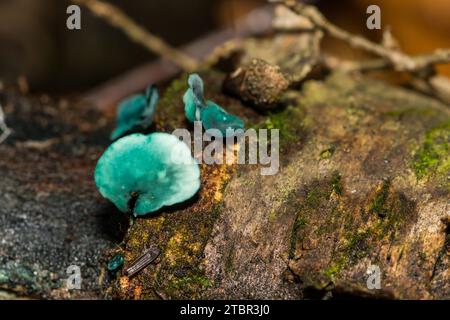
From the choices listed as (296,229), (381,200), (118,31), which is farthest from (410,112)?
(118,31)

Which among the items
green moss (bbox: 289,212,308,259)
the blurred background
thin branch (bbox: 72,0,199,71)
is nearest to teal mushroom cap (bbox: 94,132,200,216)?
green moss (bbox: 289,212,308,259)

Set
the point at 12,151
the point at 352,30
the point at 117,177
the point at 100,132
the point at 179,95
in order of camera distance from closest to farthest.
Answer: the point at 117,177 < the point at 179,95 < the point at 12,151 < the point at 100,132 < the point at 352,30

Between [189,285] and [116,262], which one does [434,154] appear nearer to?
[189,285]

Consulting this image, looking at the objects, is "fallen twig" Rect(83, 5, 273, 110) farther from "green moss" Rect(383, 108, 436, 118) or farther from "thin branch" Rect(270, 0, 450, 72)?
"green moss" Rect(383, 108, 436, 118)

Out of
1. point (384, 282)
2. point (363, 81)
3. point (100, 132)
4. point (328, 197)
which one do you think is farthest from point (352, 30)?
point (384, 282)

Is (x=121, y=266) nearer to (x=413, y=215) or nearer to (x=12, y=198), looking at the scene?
(x=12, y=198)
